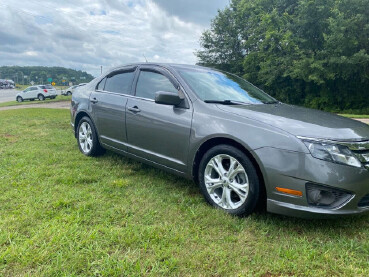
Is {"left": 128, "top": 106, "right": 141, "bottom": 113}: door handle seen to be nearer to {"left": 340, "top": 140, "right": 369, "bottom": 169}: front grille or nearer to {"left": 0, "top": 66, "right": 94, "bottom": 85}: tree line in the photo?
{"left": 340, "top": 140, "right": 369, "bottom": 169}: front grille

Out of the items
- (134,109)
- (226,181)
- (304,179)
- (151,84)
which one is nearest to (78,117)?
(134,109)

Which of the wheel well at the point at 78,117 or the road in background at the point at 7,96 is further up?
the wheel well at the point at 78,117

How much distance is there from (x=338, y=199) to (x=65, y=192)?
8.93 feet

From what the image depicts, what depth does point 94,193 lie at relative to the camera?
3207 millimetres

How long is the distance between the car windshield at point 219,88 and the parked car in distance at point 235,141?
0.05 feet

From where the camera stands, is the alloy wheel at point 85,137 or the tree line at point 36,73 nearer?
the alloy wheel at point 85,137

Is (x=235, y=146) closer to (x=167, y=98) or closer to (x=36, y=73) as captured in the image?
(x=167, y=98)

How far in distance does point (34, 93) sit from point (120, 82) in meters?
29.1

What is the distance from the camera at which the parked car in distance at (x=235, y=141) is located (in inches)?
90.9

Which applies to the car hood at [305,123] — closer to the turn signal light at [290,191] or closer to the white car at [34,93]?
the turn signal light at [290,191]

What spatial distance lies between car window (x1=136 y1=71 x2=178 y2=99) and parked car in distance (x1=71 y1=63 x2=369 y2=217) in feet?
0.05

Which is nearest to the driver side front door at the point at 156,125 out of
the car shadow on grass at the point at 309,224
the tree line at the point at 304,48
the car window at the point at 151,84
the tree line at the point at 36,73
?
the car window at the point at 151,84

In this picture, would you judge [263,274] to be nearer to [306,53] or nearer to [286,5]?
[306,53]

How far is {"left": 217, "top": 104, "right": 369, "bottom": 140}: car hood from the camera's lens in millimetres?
2410
